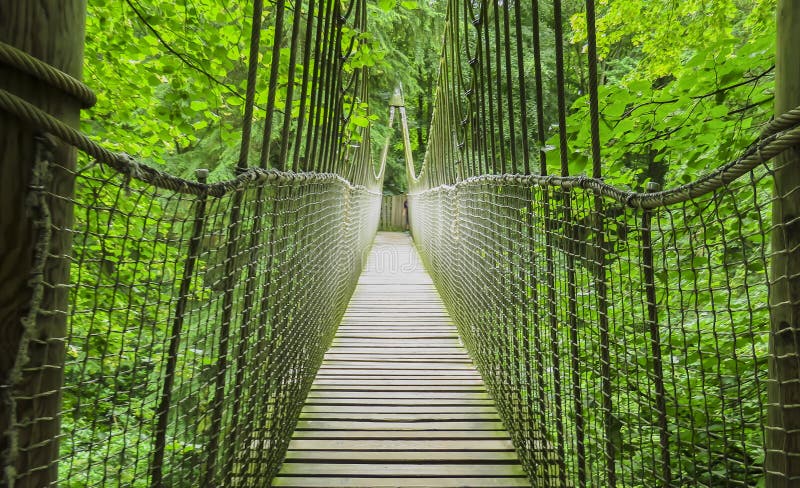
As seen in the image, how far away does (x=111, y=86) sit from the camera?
2.73m

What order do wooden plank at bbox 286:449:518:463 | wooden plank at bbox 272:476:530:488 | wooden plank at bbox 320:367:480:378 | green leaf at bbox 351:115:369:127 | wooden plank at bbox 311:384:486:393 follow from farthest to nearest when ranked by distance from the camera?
green leaf at bbox 351:115:369:127
wooden plank at bbox 320:367:480:378
wooden plank at bbox 311:384:486:393
wooden plank at bbox 286:449:518:463
wooden plank at bbox 272:476:530:488

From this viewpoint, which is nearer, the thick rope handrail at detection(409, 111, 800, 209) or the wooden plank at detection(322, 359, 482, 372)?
the thick rope handrail at detection(409, 111, 800, 209)

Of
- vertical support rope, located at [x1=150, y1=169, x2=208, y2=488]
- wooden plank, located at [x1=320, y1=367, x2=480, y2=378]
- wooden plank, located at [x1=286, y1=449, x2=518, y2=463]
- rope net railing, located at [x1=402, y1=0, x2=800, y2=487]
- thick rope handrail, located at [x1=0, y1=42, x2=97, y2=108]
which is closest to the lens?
thick rope handrail, located at [x1=0, y1=42, x2=97, y2=108]

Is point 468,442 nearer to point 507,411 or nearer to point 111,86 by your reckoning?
point 507,411

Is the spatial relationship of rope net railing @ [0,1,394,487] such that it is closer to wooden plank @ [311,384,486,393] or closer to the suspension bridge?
the suspension bridge

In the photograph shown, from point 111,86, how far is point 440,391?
2272mm

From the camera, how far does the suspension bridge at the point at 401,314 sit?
0.61 metres

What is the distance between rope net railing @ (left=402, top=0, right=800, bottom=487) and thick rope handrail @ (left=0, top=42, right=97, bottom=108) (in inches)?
31.3

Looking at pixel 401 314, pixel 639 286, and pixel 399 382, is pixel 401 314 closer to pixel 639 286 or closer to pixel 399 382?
pixel 399 382

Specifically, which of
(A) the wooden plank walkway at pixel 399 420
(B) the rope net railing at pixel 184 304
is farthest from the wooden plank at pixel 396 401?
(B) the rope net railing at pixel 184 304

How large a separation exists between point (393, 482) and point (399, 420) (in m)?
0.48

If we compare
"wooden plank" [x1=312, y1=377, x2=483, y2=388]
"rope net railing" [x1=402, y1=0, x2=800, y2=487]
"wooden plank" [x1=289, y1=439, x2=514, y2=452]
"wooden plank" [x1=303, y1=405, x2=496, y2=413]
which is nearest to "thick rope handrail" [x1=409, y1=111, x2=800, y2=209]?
"rope net railing" [x1=402, y1=0, x2=800, y2=487]

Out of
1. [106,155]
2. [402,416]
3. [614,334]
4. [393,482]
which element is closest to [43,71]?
[106,155]

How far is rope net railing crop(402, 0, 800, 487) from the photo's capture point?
2.29ft
